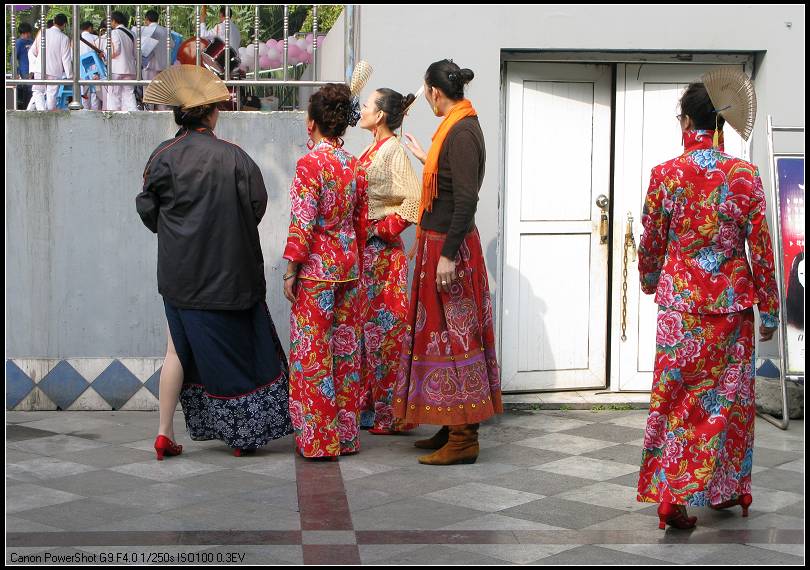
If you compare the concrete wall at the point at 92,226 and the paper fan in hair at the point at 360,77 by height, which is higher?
the paper fan in hair at the point at 360,77

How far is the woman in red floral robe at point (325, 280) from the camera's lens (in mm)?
5715

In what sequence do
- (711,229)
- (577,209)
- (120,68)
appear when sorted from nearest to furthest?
(711,229) → (120,68) → (577,209)

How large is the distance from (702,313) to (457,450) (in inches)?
64.5

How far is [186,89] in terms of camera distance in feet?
18.8

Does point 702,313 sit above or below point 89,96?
below

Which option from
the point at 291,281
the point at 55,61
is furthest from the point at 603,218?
the point at 55,61

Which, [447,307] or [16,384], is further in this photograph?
[16,384]

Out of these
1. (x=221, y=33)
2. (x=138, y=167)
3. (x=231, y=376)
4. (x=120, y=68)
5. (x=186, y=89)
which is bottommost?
(x=231, y=376)

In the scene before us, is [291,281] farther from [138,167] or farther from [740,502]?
[740,502]

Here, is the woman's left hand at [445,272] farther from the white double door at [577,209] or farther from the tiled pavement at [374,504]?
the white double door at [577,209]

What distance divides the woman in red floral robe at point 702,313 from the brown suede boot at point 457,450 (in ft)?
3.99

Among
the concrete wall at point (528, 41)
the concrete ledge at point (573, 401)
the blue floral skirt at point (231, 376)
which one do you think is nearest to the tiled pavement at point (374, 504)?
the blue floral skirt at point (231, 376)

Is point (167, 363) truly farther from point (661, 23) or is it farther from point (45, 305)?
point (661, 23)

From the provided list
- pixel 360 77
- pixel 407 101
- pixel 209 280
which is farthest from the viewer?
pixel 360 77
